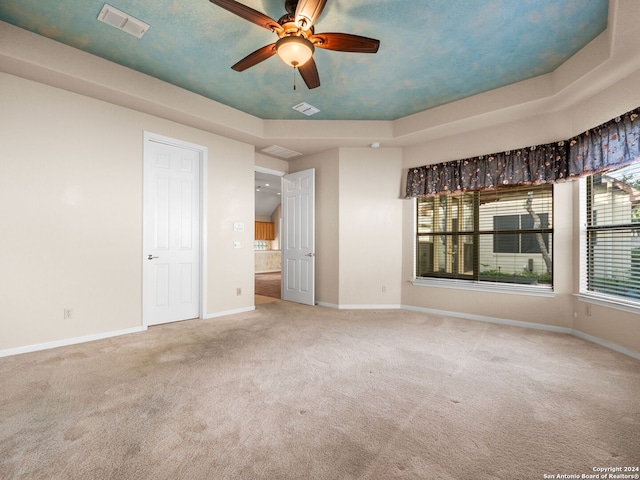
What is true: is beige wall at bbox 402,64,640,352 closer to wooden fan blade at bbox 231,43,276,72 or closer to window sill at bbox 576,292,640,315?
window sill at bbox 576,292,640,315

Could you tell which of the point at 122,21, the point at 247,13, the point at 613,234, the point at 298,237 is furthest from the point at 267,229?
the point at 613,234

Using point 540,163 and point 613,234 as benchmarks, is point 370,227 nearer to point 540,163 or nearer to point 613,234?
point 540,163

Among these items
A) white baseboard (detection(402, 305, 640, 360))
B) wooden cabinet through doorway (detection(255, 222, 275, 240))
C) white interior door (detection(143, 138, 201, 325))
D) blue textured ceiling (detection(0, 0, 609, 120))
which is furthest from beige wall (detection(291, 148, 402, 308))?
wooden cabinet through doorway (detection(255, 222, 275, 240))

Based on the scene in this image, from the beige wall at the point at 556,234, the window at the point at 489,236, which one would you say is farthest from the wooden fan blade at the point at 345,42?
the window at the point at 489,236

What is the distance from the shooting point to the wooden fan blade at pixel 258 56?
8.24ft

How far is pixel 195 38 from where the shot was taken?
2875 mm

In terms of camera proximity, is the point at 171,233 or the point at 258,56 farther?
the point at 171,233

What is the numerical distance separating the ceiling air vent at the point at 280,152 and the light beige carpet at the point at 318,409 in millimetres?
3266

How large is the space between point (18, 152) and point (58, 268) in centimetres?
120

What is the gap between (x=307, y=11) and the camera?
87.3 inches

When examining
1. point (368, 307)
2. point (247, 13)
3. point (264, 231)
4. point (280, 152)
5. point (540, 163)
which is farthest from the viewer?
point (264, 231)

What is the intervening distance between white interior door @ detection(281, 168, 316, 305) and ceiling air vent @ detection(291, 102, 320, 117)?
116cm

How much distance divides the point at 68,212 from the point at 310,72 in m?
2.95

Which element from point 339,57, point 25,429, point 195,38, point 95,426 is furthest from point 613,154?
point 25,429
